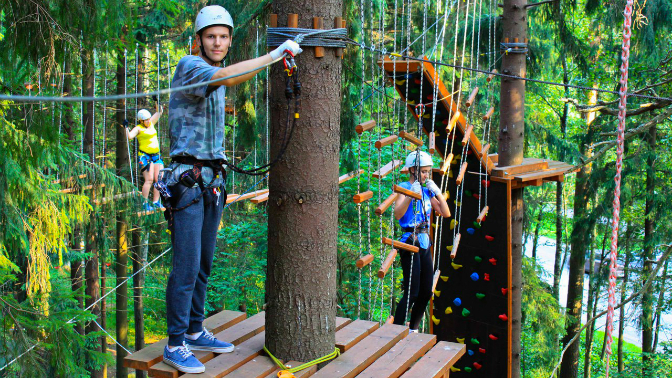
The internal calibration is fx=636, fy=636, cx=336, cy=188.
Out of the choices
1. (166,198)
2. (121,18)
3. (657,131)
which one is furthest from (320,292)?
(657,131)

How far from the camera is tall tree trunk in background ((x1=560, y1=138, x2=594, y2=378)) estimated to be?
10.4 metres

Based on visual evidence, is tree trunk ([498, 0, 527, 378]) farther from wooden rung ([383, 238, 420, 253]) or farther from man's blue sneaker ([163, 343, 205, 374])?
man's blue sneaker ([163, 343, 205, 374])

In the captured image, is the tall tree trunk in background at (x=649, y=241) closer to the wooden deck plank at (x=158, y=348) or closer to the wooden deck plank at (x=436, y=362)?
the wooden deck plank at (x=436, y=362)

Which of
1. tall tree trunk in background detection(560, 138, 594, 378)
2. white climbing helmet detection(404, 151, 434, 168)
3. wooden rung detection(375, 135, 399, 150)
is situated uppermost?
wooden rung detection(375, 135, 399, 150)

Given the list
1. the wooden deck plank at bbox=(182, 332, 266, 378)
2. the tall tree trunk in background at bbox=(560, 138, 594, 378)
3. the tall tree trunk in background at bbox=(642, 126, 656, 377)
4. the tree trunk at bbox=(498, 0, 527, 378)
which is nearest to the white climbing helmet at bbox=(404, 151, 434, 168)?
the wooden deck plank at bbox=(182, 332, 266, 378)

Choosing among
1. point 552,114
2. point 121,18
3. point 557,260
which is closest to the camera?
point 121,18

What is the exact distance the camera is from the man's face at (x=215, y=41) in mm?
2250

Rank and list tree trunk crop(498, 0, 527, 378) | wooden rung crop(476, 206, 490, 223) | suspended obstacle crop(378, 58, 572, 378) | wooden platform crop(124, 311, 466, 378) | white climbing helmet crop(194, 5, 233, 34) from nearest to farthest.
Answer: white climbing helmet crop(194, 5, 233, 34) < wooden platform crop(124, 311, 466, 378) < wooden rung crop(476, 206, 490, 223) < suspended obstacle crop(378, 58, 572, 378) < tree trunk crop(498, 0, 527, 378)

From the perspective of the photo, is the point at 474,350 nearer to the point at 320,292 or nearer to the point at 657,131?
the point at 320,292

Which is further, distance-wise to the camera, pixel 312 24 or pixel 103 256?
pixel 103 256

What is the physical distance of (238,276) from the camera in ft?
28.2

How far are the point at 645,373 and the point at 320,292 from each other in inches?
428

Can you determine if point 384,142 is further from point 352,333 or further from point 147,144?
point 147,144

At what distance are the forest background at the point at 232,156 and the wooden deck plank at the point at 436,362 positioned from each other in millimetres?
485
